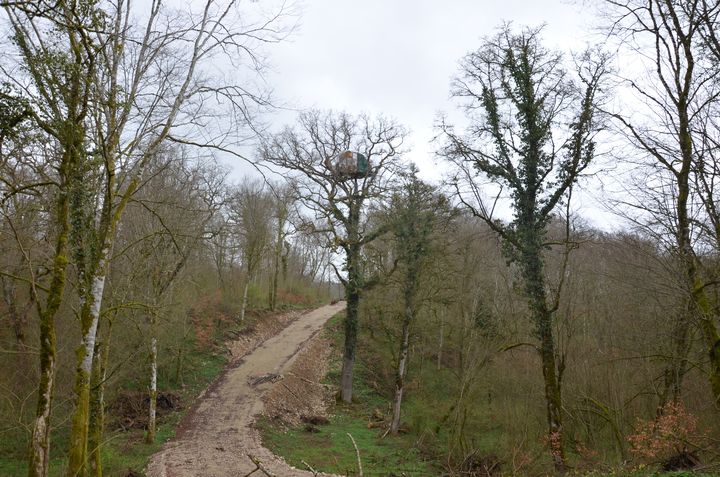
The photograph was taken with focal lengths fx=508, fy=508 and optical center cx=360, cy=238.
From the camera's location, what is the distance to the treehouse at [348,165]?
21484 mm

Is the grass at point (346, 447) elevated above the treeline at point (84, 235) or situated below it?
below

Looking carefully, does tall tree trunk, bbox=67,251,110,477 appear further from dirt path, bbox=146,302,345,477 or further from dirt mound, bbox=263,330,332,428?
dirt mound, bbox=263,330,332,428

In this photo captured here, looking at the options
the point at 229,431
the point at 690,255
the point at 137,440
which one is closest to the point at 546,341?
the point at 690,255

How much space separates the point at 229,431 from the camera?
607 inches

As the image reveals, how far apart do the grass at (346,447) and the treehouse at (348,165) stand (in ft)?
31.6

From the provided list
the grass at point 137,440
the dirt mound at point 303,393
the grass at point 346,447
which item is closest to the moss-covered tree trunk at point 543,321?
the grass at point 346,447

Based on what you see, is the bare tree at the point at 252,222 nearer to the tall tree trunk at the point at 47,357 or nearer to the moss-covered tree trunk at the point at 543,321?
the moss-covered tree trunk at the point at 543,321

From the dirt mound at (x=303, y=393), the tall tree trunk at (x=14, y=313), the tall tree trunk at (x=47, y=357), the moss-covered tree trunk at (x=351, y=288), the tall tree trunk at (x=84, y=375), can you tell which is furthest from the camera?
the moss-covered tree trunk at (x=351, y=288)

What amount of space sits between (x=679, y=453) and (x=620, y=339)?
891 cm

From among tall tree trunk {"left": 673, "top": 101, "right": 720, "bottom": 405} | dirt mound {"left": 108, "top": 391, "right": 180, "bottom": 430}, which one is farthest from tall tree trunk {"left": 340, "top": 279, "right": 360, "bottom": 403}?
tall tree trunk {"left": 673, "top": 101, "right": 720, "bottom": 405}

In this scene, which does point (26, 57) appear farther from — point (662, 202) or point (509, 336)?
point (509, 336)

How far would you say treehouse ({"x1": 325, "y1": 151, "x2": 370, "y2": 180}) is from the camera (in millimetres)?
21484

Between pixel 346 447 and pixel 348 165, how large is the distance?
442 inches

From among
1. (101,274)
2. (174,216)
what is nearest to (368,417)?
(174,216)
